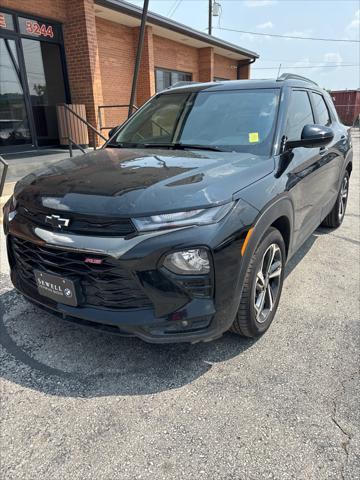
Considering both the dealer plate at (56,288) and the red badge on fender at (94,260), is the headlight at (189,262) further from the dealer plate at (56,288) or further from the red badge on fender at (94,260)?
the dealer plate at (56,288)

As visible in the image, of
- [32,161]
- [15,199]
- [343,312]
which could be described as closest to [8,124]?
[32,161]

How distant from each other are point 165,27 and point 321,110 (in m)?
9.36

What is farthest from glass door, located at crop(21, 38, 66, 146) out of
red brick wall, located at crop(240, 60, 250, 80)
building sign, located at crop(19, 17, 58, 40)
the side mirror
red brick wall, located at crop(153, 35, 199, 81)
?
red brick wall, located at crop(240, 60, 250, 80)

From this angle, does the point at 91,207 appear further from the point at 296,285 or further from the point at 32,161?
the point at 32,161

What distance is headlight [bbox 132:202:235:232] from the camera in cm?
208

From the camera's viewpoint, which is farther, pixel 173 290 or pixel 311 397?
pixel 311 397

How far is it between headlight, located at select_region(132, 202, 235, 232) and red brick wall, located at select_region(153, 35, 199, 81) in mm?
12621

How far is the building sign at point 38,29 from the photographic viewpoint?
334 inches

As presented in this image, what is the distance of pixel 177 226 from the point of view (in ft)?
6.83

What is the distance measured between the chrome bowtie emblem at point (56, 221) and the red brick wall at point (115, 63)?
906 centimetres

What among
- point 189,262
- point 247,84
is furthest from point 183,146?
point 189,262

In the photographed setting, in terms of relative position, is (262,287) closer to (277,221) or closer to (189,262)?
(277,221)

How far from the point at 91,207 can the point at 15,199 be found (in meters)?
0.83

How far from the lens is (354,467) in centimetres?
184
